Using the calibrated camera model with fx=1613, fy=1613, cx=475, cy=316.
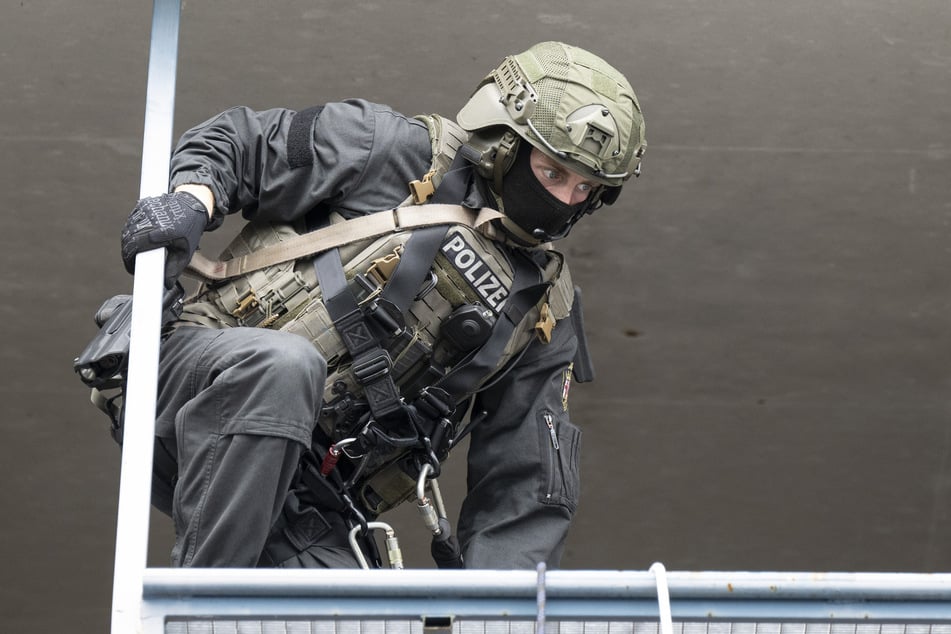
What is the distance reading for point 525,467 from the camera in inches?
134

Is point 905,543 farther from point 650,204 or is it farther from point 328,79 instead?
point 328,79

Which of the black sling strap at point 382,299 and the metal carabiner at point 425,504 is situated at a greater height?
the black sling strap at point 382,299

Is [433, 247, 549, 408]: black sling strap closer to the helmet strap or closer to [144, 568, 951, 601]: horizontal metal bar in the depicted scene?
the helmet strap

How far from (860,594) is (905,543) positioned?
363 centimetres

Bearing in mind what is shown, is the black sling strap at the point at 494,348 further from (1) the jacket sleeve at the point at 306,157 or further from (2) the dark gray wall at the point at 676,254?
(2) the dark gray wall at the point at 676,254

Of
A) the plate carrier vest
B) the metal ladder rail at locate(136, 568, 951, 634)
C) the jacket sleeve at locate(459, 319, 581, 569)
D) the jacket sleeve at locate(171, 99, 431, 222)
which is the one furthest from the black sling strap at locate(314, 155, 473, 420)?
the metal ladder rail at locate(136, 568, 951, 634)

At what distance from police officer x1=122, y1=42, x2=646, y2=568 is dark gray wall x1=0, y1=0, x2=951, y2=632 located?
1.14 m

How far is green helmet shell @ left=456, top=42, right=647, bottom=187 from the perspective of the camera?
319 centimetres

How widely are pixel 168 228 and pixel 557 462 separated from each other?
1.04 meters

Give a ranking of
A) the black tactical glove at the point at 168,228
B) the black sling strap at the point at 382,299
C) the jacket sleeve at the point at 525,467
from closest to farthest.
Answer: the black tactical glove at the point at 168,228, the black sling strap at the point at 382,299, the jacket sleeve at the point at 525,467

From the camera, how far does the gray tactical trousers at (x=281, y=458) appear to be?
9.05 feet

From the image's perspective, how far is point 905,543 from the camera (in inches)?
219

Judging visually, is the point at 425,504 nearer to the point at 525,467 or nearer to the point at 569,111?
the point at 525,467

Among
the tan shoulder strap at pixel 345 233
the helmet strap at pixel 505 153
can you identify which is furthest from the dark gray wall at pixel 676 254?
the tan shoulder strap at pixel 345 233
